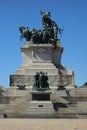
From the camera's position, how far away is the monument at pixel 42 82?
3097cm

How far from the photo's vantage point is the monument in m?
31.0

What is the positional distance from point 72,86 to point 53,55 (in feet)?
21.0

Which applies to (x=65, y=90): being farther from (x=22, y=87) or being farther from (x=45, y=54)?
(x=45, y=54)

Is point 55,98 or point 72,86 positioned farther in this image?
point 72,86

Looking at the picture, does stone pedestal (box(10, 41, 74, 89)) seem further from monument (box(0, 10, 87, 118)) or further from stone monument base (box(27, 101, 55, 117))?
stone monument base (box(27, 101, 55, 117))

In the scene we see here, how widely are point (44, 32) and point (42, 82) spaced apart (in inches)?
543

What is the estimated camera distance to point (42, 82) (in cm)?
3534

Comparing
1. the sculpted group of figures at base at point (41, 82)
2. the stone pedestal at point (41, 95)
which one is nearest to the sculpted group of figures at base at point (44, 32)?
the sculpted group of figures at base at point (41, 82)

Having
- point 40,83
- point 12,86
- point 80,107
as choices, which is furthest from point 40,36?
point 80,107

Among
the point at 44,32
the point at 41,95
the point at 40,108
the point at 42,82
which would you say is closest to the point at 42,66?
the point at 44,32

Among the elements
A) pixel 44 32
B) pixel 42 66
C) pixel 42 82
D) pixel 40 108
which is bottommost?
pixel 40 108

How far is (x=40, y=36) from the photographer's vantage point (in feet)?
154
